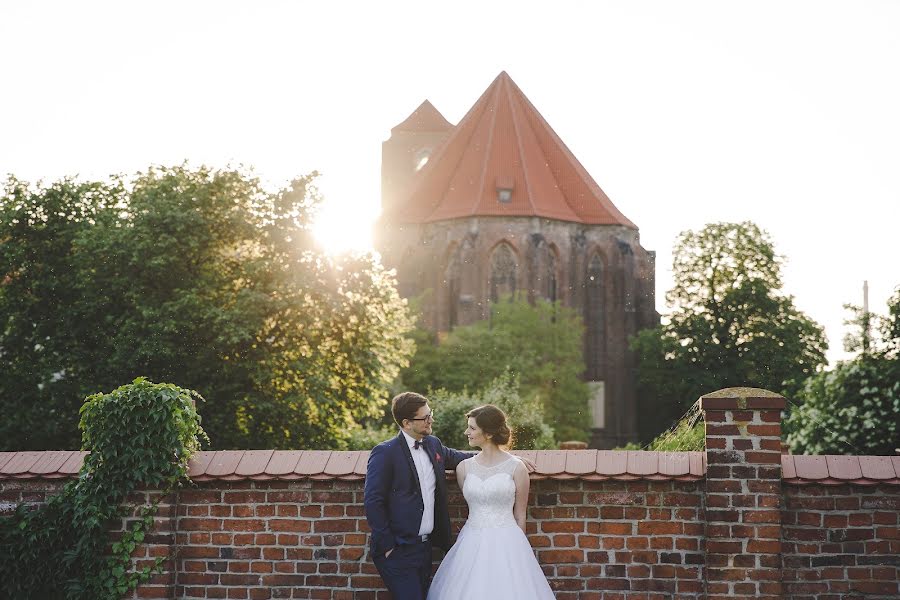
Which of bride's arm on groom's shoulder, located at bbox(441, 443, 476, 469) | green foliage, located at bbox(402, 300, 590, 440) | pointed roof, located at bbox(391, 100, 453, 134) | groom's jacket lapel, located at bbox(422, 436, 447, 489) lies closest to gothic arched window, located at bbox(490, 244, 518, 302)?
green foliage, located at bbox(402, 300, 590, 440)

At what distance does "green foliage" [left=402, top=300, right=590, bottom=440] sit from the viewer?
52062 mm

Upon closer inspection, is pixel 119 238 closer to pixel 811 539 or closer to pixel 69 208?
pixel 69 208

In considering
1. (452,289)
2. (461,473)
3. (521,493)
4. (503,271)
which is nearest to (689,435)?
(521,493)

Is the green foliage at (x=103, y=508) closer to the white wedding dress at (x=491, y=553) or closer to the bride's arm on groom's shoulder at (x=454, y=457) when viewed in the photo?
the bride's arm on groom's shoulder at (x=454, y=457)

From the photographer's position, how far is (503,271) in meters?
58.7

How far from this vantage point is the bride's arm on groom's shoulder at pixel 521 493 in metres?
7.34

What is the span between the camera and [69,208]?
31.7 m

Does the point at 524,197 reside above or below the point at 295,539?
above

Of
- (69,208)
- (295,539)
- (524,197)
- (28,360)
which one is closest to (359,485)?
(295,539)

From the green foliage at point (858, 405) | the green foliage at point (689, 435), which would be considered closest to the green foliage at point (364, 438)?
the green foliage at point (858, 405)

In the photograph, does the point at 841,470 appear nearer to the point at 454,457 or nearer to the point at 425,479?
the point at 454,457

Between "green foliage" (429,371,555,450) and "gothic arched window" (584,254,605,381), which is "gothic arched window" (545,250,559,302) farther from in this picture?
"green foliage" (429,371,555,450)

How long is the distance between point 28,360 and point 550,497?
24731 mm

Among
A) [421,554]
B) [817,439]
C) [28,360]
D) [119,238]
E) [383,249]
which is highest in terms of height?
[383,249]
